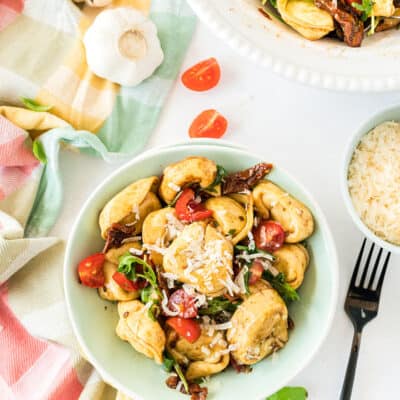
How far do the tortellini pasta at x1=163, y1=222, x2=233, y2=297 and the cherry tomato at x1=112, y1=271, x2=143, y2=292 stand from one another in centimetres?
9

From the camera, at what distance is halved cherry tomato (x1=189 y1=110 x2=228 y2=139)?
1758 mm

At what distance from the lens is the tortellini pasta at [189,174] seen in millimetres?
1515

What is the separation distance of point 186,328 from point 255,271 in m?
0.18

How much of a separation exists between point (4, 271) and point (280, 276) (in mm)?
647

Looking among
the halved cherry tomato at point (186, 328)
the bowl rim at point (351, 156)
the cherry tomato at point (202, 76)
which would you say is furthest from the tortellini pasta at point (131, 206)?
the bowl rim at point (351, 156)

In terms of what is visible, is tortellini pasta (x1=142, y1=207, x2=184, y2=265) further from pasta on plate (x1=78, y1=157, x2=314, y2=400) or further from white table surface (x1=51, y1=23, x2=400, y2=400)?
white table surface (x1=51, y1=23, x2=400, y2=400)

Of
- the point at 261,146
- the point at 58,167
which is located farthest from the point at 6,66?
the point at 261,146

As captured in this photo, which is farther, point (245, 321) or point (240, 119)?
point (240, 119)

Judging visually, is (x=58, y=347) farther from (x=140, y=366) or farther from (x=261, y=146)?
(x=261, y=146)

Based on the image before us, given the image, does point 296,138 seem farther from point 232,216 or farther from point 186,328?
point 186,328

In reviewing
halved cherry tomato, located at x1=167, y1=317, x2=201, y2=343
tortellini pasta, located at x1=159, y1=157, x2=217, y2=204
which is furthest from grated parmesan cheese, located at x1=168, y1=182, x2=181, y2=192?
halved cherry tomato, located at x1=167, y1=317, x2=201, y2=343

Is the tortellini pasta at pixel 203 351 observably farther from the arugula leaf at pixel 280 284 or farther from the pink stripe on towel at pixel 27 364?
the pink stripe on towel at pixel 27 364

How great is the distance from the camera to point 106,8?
1841 mm

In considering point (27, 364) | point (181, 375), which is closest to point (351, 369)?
point (181, 375)
